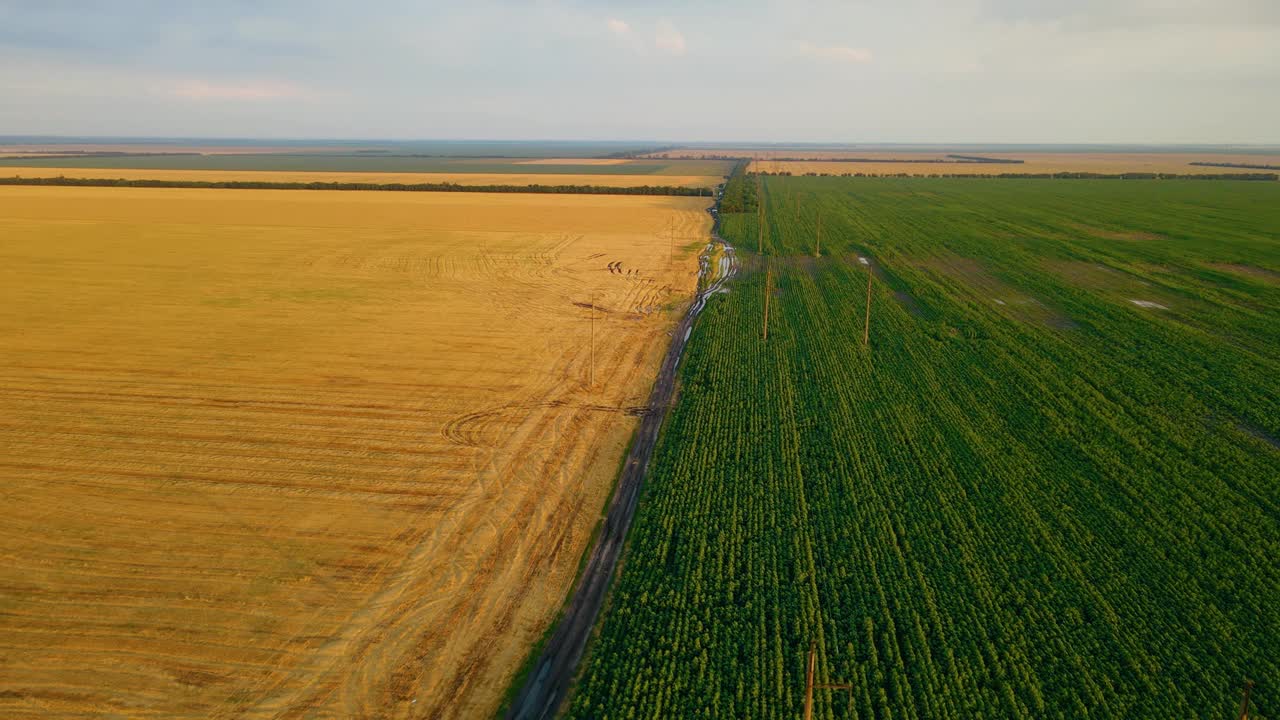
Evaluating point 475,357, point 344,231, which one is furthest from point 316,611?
point 344,231

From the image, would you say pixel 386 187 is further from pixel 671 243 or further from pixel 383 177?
pixel 671 243

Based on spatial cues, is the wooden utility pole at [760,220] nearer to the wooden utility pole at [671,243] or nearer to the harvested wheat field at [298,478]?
the wooden utility pole at [671,243]

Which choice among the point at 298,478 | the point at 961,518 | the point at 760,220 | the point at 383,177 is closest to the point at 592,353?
the point at 298,478

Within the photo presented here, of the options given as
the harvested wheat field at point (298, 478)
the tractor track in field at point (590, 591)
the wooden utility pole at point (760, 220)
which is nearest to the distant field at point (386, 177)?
the wooden utility pole at point (760, 220)

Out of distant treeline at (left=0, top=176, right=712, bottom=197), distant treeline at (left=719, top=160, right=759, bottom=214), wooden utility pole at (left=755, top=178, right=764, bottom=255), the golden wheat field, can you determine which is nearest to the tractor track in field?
wooden utility pole at (left=755, top=178, right=764, bottom=255)

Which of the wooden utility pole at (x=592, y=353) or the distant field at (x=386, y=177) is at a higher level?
the distant field at (x=386, y=177)

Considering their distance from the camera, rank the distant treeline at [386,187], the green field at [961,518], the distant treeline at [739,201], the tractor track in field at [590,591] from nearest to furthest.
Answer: the tractor track in field at [590,591]
the green field at [961,518]
the distant treeline at [739,201]
the distant treeline at [386,187]

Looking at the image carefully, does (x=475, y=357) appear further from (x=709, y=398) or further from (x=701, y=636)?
(x=701, y=636)
